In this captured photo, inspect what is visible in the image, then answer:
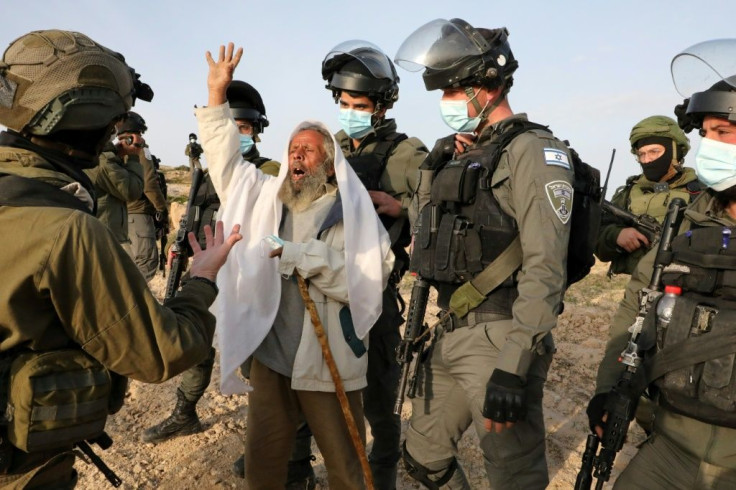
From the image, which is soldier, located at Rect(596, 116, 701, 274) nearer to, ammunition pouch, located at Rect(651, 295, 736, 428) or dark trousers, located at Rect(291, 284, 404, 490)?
dark trousers, located at Rect(291, 284, 404, 490)

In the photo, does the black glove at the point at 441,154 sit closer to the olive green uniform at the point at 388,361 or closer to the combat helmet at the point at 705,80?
the olive green uniform at the point at 388,361

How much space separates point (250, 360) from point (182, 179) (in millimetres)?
28693

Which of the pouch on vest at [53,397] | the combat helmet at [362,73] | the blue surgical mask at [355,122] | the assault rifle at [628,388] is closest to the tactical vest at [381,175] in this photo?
the blue surgical mask at [355,122]

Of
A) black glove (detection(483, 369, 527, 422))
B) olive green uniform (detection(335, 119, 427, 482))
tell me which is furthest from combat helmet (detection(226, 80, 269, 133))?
black glove (detection(483, 369, 527, 422))

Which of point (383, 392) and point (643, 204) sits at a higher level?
point (643, 204)

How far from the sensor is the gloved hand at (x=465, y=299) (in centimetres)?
256

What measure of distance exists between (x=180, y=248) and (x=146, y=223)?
346 centimetres

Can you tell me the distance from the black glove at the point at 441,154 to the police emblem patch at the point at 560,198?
79 cm

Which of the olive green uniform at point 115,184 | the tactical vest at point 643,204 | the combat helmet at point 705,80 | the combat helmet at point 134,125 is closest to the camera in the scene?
the combat helmet at point 705,80

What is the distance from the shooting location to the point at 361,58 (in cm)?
368

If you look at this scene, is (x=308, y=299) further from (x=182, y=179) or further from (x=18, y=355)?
(x=182, y=179)

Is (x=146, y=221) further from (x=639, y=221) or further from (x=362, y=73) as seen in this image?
(x=639, y=221)

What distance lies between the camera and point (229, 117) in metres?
3.11

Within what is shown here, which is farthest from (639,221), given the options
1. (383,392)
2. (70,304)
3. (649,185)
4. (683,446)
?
(70,304)
